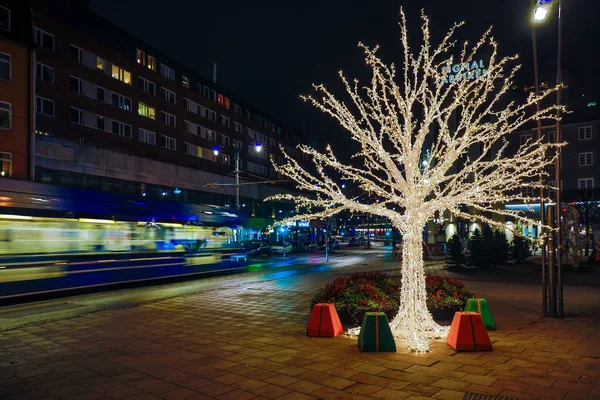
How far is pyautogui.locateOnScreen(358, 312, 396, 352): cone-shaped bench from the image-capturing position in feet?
25.7

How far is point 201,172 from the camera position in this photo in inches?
1886

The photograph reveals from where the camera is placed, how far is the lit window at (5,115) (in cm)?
2698

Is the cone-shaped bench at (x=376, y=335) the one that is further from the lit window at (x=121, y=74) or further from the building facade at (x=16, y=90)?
the lit window at (x=121, y=74)

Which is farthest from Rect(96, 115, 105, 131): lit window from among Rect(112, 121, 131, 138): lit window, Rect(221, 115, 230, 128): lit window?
Rect(221, 115, 230, 128): lit window

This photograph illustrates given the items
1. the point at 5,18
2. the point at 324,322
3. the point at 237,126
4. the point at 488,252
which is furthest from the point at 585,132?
the point at 5,18

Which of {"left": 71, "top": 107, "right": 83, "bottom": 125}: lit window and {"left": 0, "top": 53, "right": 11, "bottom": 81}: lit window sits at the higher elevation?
{"left": 0, "top": 53, "right": 11, "bottom": 81}: lit window

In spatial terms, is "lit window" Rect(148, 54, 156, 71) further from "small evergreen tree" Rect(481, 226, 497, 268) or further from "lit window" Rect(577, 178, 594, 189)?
"lit window" Rect(577, 178, 594, 189)

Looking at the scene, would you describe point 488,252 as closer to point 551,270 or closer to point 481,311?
point 551,270

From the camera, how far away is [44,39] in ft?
105

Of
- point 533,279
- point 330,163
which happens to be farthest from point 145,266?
point 533,279

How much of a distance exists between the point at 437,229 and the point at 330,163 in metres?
49.0

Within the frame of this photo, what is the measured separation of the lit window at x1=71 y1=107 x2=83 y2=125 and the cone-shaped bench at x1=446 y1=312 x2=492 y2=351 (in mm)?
33595

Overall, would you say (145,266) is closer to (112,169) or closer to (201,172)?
(112,169)

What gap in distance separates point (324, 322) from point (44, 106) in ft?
99.7
